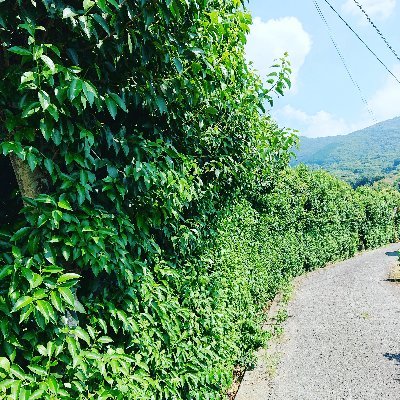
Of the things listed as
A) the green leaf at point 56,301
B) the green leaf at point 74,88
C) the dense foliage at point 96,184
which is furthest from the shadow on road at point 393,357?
the green leaf at point 74,88

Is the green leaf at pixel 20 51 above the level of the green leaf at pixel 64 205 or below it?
above

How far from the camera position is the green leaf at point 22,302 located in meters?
1.64

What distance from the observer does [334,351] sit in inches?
262

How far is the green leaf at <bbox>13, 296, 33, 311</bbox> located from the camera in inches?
64.5

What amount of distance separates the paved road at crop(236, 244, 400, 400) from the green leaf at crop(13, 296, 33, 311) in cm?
439

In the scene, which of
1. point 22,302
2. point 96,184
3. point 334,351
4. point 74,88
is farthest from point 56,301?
point 334,351

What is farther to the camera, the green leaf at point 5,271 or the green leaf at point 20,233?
the green leaf at point 20,233

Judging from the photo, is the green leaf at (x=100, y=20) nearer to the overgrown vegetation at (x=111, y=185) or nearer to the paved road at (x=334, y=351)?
the overgrown vegetation at (x=111, y=185)

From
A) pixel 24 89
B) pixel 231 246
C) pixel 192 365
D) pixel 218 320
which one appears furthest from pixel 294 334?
pixel 24 89

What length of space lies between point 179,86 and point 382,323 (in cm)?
812

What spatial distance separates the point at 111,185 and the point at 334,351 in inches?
244

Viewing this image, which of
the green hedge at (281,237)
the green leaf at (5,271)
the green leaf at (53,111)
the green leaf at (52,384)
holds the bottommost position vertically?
the green hedge at (281,237)

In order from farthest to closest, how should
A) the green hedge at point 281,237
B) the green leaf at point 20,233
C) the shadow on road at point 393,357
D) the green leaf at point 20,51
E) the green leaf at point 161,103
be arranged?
the shadow on road at point 393,357, the green hedge at point 281,237, the green leaf at point 161,103, the green leaf at point 20,233, the green leaf at point 20,51

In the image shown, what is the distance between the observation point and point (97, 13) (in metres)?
1.79
